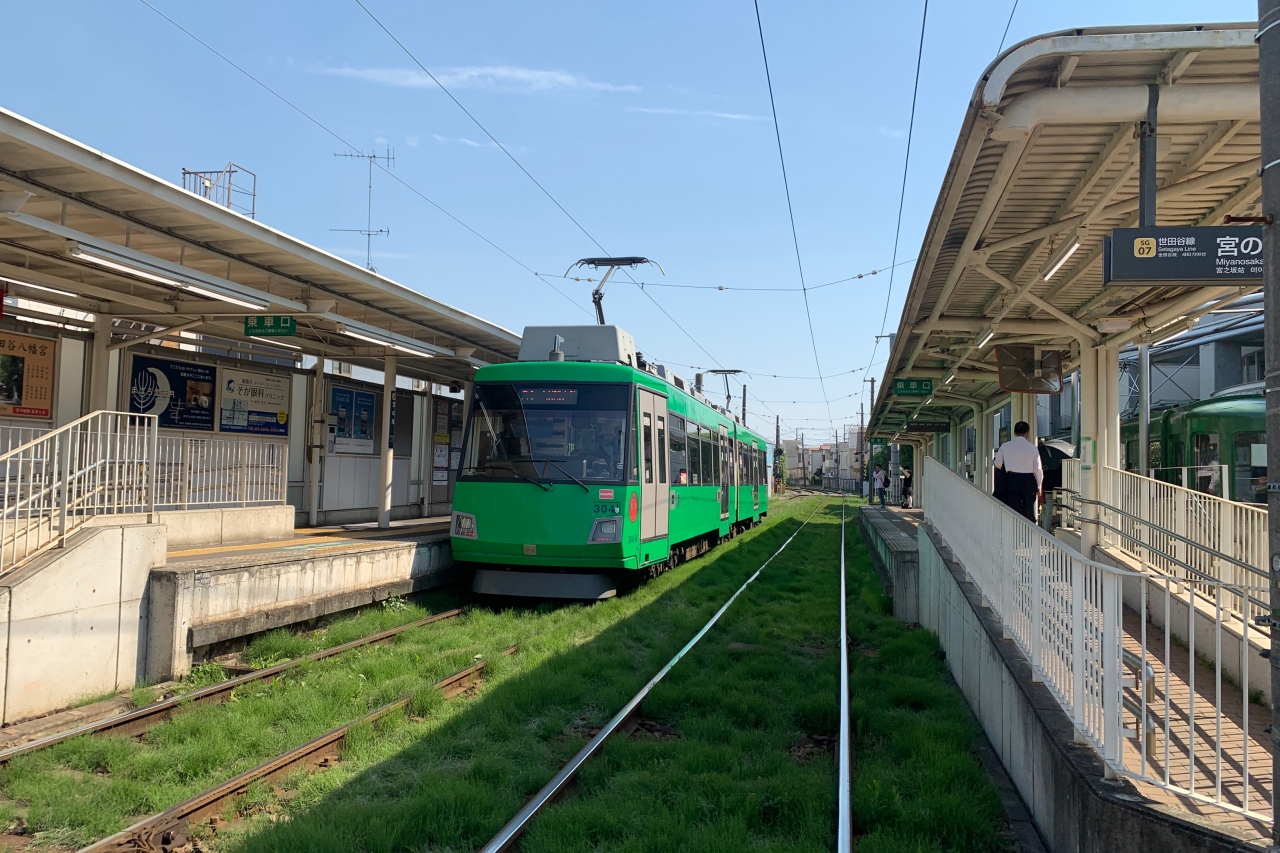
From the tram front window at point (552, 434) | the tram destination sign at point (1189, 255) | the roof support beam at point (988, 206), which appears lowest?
the tram front window at point (552, 434)

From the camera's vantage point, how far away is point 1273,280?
301 centimetres

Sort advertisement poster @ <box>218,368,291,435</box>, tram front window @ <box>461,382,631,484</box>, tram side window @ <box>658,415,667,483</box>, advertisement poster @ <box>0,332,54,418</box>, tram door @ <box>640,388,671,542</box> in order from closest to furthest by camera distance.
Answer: advertisement poster @ <box>0,332,54,418</box> < tram front window @ <box>461,382,631,484</box> < tram door @ <box>640,388,671,542</box> < tram side window @ <box>658,415,667,483</box> < advertisement poster @ <box>218,368,291,435</box>

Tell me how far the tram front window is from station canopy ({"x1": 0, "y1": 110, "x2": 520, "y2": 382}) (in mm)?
2527

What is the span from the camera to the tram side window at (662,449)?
12.7m

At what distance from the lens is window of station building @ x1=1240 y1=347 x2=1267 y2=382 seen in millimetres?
25203

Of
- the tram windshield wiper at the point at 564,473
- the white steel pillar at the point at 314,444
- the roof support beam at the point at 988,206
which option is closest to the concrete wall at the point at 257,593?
the tram windshield wiper at the point at 564,473

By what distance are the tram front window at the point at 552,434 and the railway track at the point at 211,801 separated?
507 cm

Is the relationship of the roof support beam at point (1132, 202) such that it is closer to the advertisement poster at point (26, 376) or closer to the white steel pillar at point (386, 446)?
the white steel pillar at point (386, 446)

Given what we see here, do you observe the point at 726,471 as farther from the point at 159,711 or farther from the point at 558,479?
the point at 159,711

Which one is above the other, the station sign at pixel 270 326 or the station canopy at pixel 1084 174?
the station canopy at pixel 1084 174

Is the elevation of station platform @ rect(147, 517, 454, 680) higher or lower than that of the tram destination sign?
lower

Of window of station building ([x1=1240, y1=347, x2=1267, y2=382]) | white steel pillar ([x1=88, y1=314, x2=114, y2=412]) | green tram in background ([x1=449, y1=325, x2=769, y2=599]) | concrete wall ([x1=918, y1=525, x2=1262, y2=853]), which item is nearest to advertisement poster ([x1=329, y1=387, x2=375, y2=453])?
white steel pillar ([x1=88, y1=314, x2=114, y2=412])

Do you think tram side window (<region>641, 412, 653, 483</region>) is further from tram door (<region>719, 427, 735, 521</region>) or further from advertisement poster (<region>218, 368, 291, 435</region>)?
tram door (<region>719, 427, 735, 521</region>)

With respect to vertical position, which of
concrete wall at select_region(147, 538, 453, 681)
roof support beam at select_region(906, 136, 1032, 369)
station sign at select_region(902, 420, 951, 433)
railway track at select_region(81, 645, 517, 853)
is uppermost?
roof support beam at select_region(906, 136, 1032, 369)
